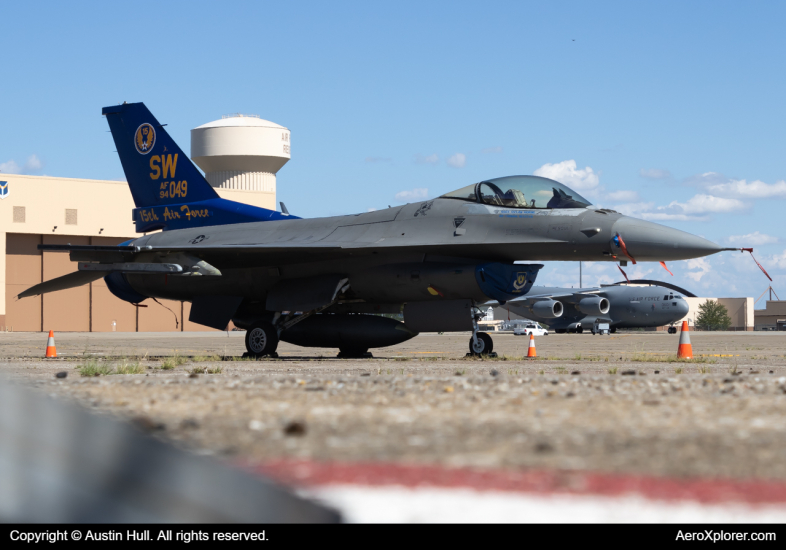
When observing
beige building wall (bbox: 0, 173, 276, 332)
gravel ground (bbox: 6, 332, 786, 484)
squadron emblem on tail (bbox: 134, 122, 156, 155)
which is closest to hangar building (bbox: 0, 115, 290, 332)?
beige building wall (bbox: 0, 173, 276, 332)

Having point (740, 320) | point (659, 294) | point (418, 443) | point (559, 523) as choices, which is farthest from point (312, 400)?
point (740, 320)

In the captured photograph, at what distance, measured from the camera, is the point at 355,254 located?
1373 centimetres

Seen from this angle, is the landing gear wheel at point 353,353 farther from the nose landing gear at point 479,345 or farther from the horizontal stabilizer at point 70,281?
the horizontal stabilizer at point 70,281

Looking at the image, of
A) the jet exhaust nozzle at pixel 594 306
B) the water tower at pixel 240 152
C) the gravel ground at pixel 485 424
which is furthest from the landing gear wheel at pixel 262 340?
the water tower at pixel 240 152

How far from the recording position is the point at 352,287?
1393 centimetres

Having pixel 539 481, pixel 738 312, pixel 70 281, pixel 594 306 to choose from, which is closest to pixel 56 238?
pixel 594 306

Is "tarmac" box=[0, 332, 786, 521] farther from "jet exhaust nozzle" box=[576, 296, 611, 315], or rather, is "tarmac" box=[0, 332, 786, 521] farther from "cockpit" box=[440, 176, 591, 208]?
"jet exhaust nozzle" box=[576, 296, 611, 315]

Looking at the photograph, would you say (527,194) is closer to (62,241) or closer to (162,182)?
(162,182)

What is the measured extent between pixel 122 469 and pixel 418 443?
1230 millimetres

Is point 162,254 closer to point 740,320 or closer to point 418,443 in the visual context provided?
point 418,443

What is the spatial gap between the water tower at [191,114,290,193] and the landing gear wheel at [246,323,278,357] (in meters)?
44.1

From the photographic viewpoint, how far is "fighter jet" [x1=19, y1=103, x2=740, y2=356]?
1240 centimetres

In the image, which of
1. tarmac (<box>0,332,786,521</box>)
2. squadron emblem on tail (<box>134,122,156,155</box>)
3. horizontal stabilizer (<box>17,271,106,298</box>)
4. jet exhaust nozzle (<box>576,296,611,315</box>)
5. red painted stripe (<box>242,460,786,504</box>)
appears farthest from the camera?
jet exhaust nozzle (<box>576,296,611,315</box>)

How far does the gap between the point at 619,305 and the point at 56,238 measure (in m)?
34.1
